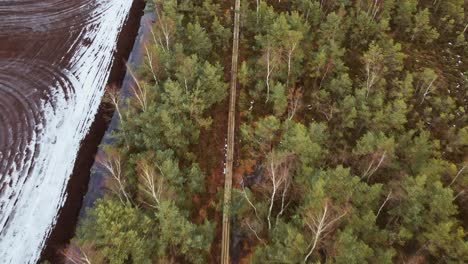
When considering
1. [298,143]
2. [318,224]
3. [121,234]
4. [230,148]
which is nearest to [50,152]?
[121,234]

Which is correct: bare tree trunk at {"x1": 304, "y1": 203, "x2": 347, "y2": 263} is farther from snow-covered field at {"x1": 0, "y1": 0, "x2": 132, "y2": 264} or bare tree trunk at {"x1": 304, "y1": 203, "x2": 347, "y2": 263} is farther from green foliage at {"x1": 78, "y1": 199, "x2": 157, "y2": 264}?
snow-covered field at {"x1": 0, "y1": 0, "x2": 132, "y2": 264}

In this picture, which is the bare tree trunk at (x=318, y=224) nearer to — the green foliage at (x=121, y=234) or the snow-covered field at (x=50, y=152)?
the green foliage at (x=121, y=234)

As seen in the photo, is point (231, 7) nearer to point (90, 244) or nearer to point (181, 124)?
point (181, 124)

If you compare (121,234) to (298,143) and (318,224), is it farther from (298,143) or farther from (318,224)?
(298,143)

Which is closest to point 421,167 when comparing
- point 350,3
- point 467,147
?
point 467,147

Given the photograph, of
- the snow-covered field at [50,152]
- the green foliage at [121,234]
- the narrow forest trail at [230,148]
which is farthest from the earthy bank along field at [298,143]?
the snow-covered field at [50,152]

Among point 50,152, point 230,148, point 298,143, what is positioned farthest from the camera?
point 50,152
